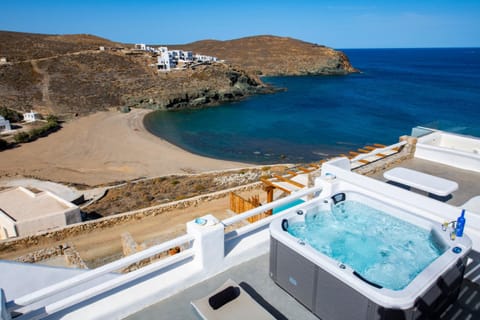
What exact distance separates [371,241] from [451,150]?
5.66 metres

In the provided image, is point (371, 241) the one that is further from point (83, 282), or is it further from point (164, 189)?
point (164, 189)

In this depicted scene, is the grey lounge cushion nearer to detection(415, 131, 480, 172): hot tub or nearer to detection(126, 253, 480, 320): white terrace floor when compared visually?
detection(126, 253, 480, 320): white terrace floor

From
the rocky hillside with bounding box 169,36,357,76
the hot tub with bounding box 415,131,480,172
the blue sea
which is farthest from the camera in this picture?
the rocky hillside with bounding box 169,36,357,76

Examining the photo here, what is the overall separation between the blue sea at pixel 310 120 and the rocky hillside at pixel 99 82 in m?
4.49

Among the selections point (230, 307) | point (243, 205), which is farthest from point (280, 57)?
point (230, 307)

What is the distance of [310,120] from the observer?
4128cm

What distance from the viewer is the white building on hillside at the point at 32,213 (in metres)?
11.9

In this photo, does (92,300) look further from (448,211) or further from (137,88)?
(137,88)

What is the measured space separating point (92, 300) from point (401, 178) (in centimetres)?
641

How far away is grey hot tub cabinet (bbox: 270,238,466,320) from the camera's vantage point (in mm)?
3301

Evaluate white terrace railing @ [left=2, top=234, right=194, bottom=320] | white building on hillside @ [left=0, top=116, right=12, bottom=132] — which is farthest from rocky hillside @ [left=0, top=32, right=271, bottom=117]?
white terrace railing @ [left=2, top=234, right=194, bottom=320]

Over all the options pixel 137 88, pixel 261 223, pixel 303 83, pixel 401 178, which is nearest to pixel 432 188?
pixel 401 178

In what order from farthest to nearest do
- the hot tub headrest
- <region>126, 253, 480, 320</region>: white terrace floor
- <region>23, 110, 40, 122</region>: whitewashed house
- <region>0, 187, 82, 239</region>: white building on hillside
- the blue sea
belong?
<region>23, 110, 40, 122</region>: whitewashed house → the blue sea → <region>0, 187, 82, 239</region>: white building on hillside → the hot tub headrest → <region>126, 253, 480, 320</region>: white terrace floor

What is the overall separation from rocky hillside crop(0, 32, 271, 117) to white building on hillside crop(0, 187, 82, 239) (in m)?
29.5
